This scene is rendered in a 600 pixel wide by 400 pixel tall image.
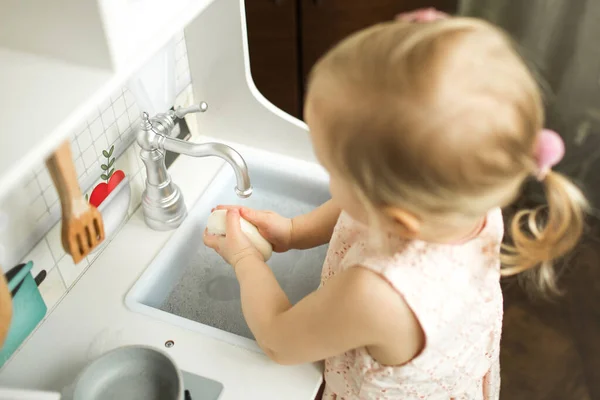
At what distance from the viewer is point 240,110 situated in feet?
3.51

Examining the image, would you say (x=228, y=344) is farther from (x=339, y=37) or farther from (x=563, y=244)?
(x=339, y=37)

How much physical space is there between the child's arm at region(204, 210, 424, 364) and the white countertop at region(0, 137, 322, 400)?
0.12ft

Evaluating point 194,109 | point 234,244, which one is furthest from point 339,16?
point 234,244

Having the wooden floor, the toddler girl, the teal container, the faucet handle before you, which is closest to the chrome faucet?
the faucet handle

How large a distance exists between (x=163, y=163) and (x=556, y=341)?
115cm

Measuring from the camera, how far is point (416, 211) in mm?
576

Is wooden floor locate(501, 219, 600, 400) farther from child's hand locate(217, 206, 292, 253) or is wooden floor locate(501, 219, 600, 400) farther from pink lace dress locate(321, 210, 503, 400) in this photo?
child's hand locate(217, 206, 292, 253)

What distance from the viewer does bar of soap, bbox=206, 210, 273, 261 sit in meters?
0.88

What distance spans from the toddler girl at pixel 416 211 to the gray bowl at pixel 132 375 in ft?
0.41

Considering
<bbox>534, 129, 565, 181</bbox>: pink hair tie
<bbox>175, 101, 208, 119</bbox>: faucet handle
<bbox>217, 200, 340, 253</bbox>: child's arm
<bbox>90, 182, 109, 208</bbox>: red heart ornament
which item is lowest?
<bbox>217, 200, 340, 253</bbox>: child's arm

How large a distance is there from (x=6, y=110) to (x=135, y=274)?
41cm

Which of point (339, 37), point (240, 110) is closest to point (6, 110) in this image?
point (240, 110)

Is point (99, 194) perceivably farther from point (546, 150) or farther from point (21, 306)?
point (546, 150)

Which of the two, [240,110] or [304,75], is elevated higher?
[240,110]
